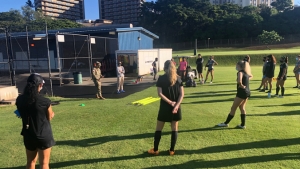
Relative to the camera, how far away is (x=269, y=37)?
61469 millimetres

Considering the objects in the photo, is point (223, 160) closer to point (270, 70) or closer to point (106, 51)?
point (270, 70)

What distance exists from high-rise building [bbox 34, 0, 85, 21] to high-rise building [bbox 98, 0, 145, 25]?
12.7 m

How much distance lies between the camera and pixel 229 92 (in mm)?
11695

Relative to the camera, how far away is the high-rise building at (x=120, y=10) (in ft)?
416

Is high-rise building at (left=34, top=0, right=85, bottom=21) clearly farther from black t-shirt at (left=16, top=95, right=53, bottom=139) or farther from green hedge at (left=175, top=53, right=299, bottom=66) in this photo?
black t-shirt at (left=16, top=95, right=53, bottom=139)

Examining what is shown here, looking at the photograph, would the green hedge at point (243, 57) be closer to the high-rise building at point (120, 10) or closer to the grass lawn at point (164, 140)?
the grass lawn at point (164, 140)

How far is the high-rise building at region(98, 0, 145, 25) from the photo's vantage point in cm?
12694

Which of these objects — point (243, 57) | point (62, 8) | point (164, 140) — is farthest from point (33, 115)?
point (62, 8)

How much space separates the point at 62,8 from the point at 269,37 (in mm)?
100459

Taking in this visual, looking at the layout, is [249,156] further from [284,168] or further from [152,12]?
[152,12]

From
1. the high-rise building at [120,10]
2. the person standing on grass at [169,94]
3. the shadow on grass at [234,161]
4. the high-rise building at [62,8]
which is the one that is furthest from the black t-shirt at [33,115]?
the high-rise building at [120,10]

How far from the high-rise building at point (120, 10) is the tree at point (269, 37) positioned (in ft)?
242

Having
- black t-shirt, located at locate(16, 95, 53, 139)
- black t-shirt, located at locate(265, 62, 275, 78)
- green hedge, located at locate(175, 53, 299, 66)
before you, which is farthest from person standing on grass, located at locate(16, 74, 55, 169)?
green hedge, located at locate(175, 53, 299, 66)

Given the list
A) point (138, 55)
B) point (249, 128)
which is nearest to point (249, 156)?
point (249, 128)
